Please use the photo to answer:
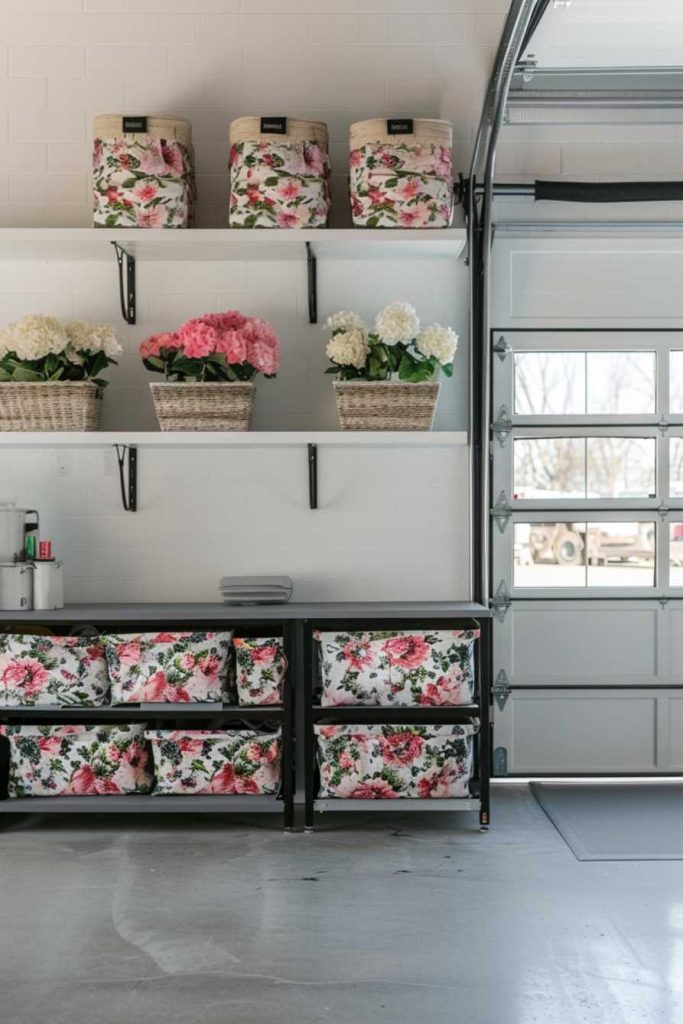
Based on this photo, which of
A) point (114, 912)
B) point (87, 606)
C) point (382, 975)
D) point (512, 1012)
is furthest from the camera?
point (87, 606)

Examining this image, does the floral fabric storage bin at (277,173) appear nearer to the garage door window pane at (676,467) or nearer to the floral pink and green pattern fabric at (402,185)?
the floral pink and green pattern fabric at (402,185)

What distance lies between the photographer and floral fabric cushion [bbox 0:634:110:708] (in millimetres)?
4594

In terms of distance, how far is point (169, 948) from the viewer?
3455 millimetres

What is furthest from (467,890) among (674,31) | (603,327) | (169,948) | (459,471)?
(674,31)

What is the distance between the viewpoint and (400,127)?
4.64 metres

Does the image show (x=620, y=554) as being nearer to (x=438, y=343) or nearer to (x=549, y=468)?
(x=549, y=468)

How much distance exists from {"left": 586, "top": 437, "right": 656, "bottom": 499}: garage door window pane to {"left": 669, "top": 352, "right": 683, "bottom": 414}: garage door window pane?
0.64 ft

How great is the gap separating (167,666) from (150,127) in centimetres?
221

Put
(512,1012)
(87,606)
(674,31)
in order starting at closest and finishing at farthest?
(512,1012) < (674,31) < (87,606)

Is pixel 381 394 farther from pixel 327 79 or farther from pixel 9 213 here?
pixel 9 213

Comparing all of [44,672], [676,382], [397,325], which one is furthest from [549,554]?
[44,672]

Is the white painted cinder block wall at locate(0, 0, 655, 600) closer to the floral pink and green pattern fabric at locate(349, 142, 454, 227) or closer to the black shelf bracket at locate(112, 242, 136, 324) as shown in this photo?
the black shelf bracket at locate(112, 242, 136, 324)

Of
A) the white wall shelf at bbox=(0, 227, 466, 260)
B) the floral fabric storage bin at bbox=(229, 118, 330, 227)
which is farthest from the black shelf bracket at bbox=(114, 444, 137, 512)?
the floral fabric storage bin at bbox=(229, 118, 330, 227)

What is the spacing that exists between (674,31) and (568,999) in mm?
3710
